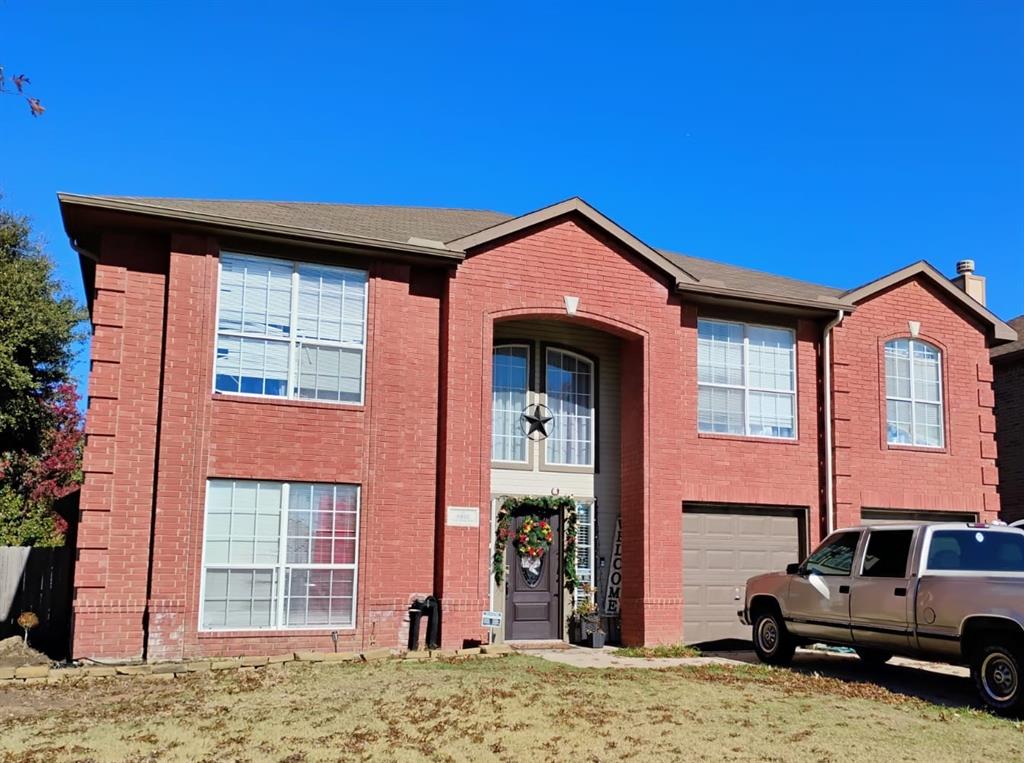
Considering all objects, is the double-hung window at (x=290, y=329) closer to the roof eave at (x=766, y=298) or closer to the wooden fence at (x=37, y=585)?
the wooden fence at (x=37, y=585)

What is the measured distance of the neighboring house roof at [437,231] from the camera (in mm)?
13273

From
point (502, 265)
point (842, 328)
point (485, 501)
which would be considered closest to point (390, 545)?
point (485, 501)

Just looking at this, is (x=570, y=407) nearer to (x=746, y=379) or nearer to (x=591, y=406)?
(x=591, y=406)

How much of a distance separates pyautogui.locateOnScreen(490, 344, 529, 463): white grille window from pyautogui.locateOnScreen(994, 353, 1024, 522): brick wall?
1152 centimetres

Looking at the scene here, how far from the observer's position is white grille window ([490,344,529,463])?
16094mm

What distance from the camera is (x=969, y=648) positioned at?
1020 centimetres

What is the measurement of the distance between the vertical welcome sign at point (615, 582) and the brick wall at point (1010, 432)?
384 inches

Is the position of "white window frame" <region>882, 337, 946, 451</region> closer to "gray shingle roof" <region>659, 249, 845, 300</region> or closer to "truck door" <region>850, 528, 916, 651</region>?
"gray shingle roof" <region>659, 249, 845, 300</region>

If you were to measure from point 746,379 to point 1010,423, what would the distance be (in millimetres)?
8066

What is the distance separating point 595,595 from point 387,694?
668 cm

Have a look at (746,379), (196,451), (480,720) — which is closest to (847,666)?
(746,379)

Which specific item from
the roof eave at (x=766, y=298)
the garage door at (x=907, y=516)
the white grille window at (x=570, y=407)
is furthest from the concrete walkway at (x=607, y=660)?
the roof eave at (x=766, y=298)

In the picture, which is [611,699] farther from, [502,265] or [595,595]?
[502,265]

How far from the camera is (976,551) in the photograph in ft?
36.1
